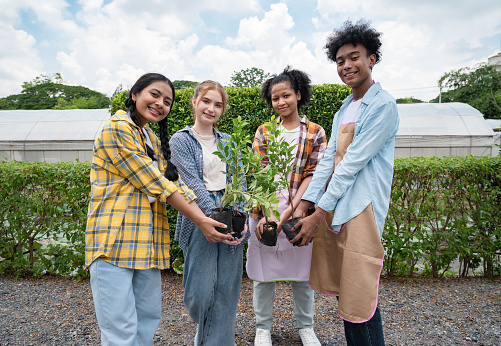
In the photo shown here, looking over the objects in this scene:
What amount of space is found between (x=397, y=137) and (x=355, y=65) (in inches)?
512

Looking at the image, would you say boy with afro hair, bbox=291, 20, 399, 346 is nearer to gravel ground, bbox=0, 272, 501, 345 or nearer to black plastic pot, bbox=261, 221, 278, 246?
black plastic pot, bbox=261, 221, 278, 246

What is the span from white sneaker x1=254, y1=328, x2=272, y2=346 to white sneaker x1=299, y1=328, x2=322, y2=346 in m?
0.25

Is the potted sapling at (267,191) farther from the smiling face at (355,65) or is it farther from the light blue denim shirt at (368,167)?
the smiling face at (355,65)

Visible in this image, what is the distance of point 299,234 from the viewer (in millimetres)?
1852

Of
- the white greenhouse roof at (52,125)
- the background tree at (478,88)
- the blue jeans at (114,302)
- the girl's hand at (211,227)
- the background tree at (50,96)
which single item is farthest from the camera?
the background tree at (50,96)

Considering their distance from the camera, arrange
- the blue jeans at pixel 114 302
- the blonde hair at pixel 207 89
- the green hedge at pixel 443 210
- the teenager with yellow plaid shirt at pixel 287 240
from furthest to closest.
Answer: the green hedge at pixel 443 210 < the teenager with yellow plaid shirt at pixel 287 240 < the blonde hair at pixel 207 89 < the blue jeans at pixel 114 302

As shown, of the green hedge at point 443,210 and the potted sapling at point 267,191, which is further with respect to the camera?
the green hedge at point 443,210

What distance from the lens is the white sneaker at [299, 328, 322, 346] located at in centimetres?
241

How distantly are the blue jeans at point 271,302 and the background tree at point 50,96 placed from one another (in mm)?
38853

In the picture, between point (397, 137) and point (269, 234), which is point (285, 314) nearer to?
point (269, 234)

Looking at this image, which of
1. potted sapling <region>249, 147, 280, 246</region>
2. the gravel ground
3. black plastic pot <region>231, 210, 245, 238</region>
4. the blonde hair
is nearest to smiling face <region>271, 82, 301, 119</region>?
the blonde hair

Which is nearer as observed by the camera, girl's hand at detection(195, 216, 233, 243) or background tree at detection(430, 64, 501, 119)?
girl's hand at detection(195, 216, 233, 243)

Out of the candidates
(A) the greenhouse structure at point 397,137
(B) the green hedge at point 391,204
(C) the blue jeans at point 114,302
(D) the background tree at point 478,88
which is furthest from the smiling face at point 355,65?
(D) the background tree at point 478,88

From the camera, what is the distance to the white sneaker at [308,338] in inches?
94.7
